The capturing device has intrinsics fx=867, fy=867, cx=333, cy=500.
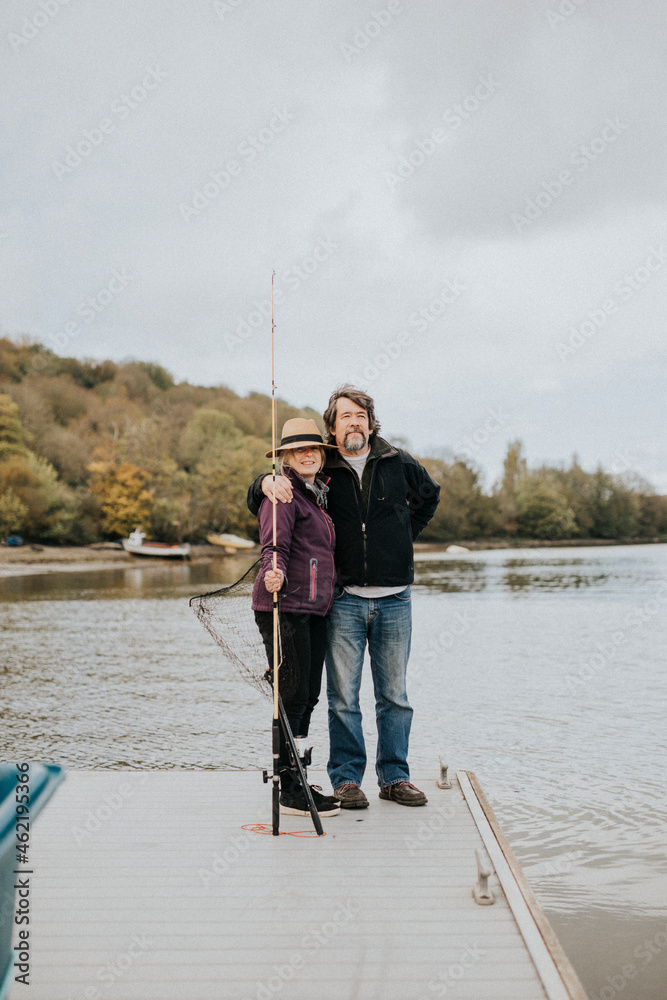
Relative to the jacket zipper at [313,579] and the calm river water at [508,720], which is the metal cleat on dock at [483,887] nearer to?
the calm river water at [508,720]

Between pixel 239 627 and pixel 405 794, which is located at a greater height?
pixel 239 627

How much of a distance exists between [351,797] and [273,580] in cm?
118

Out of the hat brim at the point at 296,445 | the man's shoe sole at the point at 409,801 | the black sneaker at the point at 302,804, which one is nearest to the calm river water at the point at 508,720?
the man's shoe sole at the point at 409,801

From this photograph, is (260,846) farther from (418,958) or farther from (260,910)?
(418,958)

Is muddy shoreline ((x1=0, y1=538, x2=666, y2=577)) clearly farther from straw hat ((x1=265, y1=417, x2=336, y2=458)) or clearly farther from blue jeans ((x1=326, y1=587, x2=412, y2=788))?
straw hat ((x1=265, y1=417, x2=336, y2=458))

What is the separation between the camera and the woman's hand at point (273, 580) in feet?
12.3

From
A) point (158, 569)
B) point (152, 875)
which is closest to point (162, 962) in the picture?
point (152, 875)

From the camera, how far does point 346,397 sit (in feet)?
13.8

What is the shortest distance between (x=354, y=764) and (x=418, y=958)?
1628 millimetres

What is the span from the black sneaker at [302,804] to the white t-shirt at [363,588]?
3.16ft

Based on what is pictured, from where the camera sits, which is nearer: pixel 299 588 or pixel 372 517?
pixel 299 588

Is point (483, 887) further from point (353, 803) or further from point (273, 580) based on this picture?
point (273, 580)

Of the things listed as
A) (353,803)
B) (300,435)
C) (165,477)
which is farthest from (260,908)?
(165,477)

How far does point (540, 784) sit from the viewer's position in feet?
21.6
